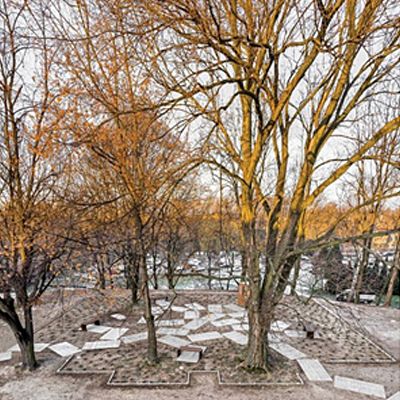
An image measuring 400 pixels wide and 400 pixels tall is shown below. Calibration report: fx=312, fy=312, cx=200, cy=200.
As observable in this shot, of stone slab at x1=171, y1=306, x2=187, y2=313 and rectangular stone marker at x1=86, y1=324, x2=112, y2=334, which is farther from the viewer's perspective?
stone slab at x1=171, y1=306, x2=187, y2=313

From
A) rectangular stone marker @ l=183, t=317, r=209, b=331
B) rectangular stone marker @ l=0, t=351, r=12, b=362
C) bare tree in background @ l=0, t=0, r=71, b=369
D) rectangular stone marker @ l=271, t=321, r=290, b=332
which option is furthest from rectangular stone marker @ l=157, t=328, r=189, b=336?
rectangular stone marker @ l=0, t=351, r=12, b=362

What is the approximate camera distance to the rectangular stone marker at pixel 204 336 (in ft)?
20.7

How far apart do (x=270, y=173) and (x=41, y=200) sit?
6092mm

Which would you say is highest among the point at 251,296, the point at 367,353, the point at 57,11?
the point at 57,11

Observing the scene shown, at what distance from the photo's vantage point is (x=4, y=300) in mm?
4879

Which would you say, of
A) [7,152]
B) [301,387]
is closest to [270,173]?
→ [301,387]

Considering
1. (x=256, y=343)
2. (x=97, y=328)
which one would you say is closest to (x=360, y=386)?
(x=256, y=343)

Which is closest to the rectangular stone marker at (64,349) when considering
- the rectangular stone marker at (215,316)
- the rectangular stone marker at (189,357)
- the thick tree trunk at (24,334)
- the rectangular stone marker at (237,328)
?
the thick tree trunk at (24,334)

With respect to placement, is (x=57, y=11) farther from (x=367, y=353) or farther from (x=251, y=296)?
(x=367, y=353)

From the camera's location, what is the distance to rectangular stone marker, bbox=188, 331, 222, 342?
6.30m

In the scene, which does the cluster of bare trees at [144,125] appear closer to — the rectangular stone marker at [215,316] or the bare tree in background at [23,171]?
the bare tree in background at [23,171]

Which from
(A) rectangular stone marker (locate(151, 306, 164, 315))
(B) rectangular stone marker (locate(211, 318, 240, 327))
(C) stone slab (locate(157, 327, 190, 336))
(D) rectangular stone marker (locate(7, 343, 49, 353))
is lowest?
(C) stone slab (locate(157, 327, 190, 336))

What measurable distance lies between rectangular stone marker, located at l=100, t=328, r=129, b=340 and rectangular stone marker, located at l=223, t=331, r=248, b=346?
2.15 metres

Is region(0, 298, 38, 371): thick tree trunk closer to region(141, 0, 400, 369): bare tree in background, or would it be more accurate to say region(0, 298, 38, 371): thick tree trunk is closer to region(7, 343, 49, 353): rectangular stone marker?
region(7, 343, 49, 353): rectangular stone marker
